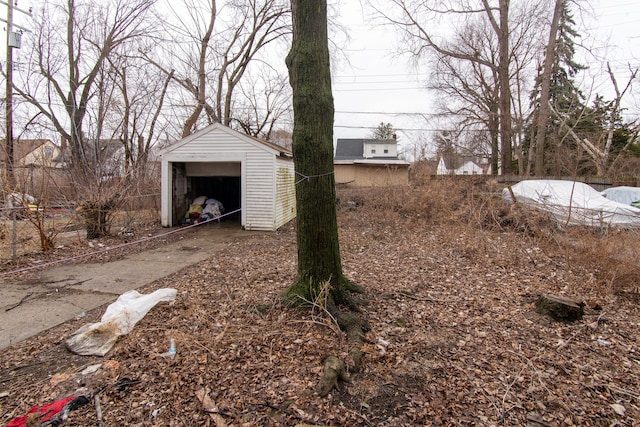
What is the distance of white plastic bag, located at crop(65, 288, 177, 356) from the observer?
272 centimetres

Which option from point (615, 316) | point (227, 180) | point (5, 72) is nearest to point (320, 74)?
point (615, 316)

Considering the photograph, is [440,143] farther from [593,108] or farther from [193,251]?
[193,251]

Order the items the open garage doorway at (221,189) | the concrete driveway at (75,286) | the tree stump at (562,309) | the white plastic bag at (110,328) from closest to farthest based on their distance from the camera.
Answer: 1. the white plastic bag at (110,328)
2. the tree stump at (562,309)
3. the concrete driveway at (75,286)
4. the open garage doorway at (221,189)

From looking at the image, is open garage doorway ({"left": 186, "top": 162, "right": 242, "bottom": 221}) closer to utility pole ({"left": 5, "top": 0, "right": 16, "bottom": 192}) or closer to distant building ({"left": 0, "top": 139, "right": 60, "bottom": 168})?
distant building ({"left": 0, "top": 139, "right": 60, "bottom": 168})

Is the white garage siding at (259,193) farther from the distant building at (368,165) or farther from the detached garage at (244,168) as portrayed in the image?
the distant building at (368,165)

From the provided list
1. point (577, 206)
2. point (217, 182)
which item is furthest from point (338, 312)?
point (217, 182)

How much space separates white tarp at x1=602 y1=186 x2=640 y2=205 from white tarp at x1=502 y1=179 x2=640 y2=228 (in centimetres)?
164

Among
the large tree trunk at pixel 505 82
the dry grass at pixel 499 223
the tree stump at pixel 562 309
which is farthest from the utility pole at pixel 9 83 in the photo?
the large tree trunk at pixel 505 82

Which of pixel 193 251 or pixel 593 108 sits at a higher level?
pixel 593 108

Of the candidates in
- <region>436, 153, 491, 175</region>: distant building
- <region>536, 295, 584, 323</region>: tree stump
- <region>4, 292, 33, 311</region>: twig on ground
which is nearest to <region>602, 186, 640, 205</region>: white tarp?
<region>436, 153, 491, 175</region>: distant building

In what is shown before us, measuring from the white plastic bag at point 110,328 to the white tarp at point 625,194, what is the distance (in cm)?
1184

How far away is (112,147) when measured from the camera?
9.09m

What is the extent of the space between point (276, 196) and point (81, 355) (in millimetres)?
6516

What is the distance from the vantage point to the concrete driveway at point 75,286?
342 centimetres
